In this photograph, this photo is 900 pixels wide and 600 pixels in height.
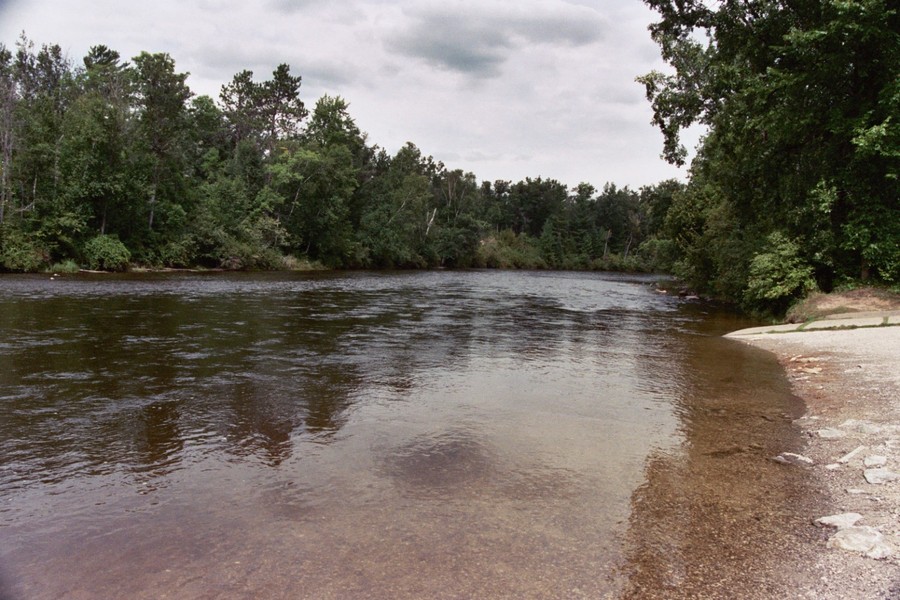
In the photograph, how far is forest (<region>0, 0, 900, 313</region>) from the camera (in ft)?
65.0

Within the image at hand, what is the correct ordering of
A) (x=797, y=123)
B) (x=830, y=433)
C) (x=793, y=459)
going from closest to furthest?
(x=793, y=459) → (x=830, y=433) → (x=797, y=123)

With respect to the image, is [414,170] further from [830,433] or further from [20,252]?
[830,433]

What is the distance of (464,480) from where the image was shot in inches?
247

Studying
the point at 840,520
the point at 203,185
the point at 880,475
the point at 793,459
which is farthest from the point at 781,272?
the point at 203,185

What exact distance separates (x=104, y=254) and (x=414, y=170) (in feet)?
212

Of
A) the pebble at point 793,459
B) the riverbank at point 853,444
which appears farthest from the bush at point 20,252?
the pebble at point 793,459

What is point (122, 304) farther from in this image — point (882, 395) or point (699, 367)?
point (882, 395)

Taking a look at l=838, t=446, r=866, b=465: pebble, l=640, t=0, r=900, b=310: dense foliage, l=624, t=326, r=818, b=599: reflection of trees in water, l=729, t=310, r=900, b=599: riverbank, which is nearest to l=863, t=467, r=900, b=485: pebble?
l=729, t=310, r=900, b=599: riverbank

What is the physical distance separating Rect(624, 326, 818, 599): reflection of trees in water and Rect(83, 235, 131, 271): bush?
42788 mm

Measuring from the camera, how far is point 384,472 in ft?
Result: 21.2

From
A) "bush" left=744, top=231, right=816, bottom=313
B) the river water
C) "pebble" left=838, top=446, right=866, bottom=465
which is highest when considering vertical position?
"bush" left=744, top=231, right=816, bottom=313

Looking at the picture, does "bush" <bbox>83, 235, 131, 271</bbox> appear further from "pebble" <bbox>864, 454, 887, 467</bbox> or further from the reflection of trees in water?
"pebble" <bbox>864, 454, 887, 467</bbox>

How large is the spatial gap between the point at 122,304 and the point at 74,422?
624 inches

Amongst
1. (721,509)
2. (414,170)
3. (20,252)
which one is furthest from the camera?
(414,170)
